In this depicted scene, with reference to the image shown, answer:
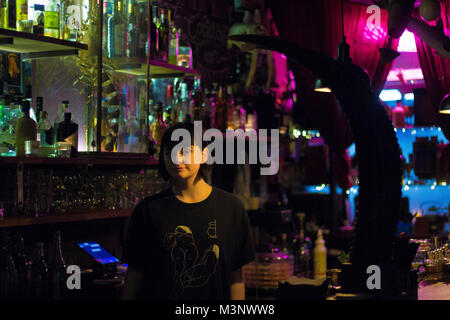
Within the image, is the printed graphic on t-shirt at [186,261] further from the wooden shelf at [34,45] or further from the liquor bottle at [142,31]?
the liquor bottle at [142,31]

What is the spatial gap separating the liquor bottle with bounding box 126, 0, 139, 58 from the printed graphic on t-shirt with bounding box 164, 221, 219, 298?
172 centimetres

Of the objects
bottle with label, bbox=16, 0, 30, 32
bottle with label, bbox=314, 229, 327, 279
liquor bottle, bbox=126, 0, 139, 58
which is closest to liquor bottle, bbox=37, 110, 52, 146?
bottle with label, bbox=16, 0, 30, 32

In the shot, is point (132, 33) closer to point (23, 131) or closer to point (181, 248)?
point (23, 131)

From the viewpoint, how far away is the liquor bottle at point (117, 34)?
383 centimetres

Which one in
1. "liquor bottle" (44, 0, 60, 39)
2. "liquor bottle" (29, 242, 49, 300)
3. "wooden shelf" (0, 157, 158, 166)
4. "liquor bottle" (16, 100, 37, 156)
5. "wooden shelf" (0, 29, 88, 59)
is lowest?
"liquor bottle" (29, 242, 49, 300)

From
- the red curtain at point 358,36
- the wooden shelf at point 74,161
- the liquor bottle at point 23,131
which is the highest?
the red curtain at point 358,36

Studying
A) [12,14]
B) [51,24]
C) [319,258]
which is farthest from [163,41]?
[319,258]

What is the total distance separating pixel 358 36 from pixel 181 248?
416cm

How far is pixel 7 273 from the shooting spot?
307cm

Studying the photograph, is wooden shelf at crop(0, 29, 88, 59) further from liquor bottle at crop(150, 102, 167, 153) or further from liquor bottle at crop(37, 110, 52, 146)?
liquor bottle at crop(150, 102, 167, 153)

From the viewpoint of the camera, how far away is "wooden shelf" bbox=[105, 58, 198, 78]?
3893 mm

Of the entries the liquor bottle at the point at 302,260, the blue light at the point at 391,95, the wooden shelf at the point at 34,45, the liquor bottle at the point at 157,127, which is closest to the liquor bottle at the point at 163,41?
the liquor bottle at the point at 157,127

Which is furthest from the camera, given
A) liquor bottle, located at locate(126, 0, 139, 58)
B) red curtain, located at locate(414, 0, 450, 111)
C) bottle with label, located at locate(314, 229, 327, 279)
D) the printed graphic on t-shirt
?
red curtain, located at locate(414, 0, 450, 111)
